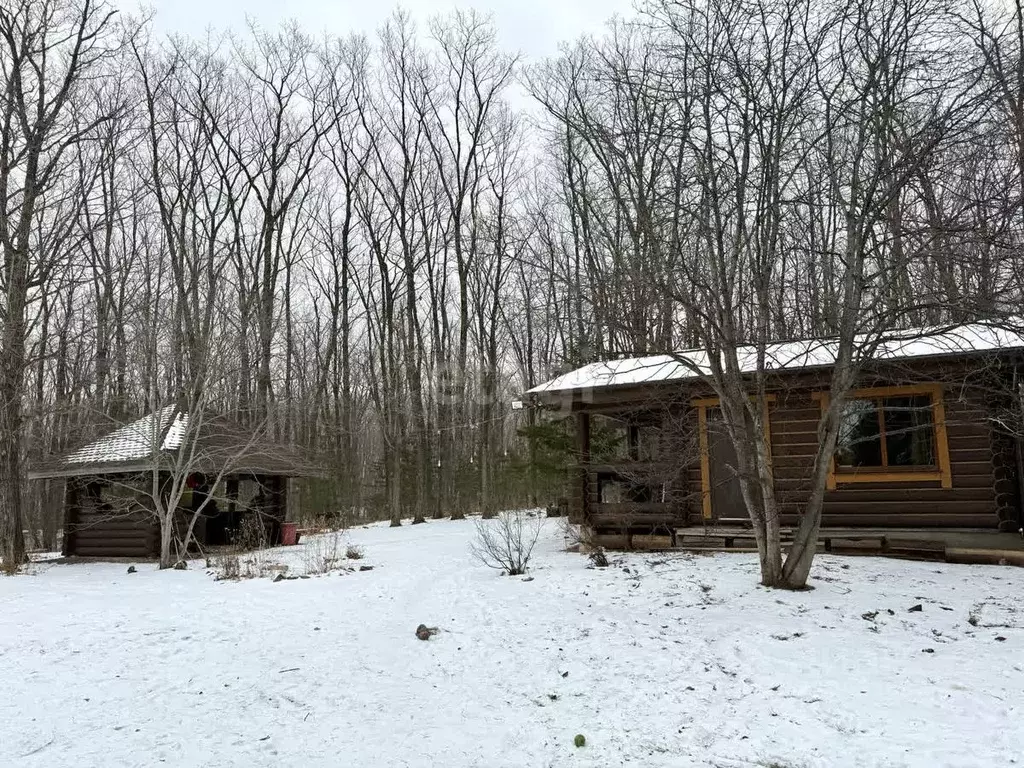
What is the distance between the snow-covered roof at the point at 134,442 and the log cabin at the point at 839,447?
7.83 m

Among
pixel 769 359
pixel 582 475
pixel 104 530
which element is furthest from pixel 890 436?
pixel 104 530

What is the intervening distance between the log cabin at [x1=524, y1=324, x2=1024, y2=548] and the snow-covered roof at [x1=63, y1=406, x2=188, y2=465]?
7.83 metres

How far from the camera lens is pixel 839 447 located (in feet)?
32.2

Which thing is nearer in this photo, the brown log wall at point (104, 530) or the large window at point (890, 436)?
the large window at point (890, 436)

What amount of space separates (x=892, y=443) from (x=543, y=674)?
7.76 metres

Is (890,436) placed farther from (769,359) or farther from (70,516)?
(70,516)

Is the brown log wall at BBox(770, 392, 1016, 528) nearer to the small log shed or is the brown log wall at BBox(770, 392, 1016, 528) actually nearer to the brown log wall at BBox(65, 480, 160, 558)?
the small log shed

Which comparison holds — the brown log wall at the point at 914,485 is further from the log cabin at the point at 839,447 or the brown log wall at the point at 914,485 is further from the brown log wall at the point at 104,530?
the brown log wall at the point at 104,530

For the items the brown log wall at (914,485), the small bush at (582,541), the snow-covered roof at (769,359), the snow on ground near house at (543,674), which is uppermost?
the snow-covered roof at (769,359)

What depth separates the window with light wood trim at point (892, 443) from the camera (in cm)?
994

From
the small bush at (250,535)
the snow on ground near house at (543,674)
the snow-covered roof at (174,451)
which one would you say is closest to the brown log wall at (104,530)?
the snow-covered roof at (174,451)

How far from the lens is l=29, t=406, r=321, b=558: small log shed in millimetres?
13312

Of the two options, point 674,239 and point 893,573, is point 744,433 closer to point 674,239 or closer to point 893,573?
point 674,239

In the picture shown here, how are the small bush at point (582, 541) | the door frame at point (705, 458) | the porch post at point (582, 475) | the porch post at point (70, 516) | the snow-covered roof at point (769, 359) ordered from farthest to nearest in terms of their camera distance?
the porch post at point (70, 516) → the porch post at point (582, 475) → the small bush at point (582, 541) → the door frame at point (705, 458) → the snow-covered roof at point (769, 359)
